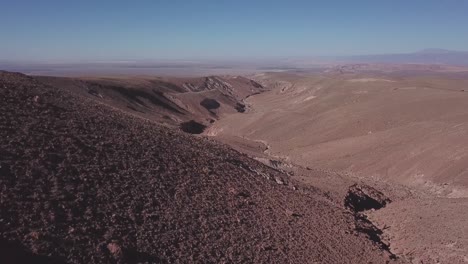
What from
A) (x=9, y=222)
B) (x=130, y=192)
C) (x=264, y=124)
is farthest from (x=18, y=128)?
(x=264, y=124)

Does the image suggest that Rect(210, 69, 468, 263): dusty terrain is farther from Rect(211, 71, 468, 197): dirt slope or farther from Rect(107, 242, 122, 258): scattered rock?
Rect(107, 242, 122, 258): scattered rock

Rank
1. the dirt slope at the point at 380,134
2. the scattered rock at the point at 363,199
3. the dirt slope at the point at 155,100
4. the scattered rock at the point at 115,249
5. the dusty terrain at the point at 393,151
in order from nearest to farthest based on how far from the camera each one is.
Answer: the scattered rock at the point at 115,249
the dusty terrain at the point at 393,151
the scattered rock at the point at 363,199
the dirt slope at the point at 380,134
the dirt slope at the point at 155,100

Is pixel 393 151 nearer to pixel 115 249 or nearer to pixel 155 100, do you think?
pixel 115 249

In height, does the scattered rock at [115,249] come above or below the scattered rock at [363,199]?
above

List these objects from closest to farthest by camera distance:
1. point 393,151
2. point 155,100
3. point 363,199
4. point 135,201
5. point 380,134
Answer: point 135,201 < point 363,199 < point 393,151 < point 380,134 < point 155,100

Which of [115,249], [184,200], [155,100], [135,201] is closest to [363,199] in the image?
[184,200]

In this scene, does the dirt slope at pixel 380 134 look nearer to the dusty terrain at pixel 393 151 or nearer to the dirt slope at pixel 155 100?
the dusty terrain at pixel 393 151

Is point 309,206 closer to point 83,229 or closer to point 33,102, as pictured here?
point 83,229

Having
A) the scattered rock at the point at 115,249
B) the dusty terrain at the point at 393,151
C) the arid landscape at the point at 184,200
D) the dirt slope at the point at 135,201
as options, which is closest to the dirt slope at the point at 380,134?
the dusty terrain at the point at 393,151
